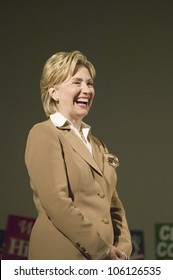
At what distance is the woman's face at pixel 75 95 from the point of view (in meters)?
1.76

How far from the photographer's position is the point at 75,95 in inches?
69.4

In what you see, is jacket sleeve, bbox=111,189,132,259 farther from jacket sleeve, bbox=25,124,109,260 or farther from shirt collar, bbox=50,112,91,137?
shirt collar, bbox=50,112,91,137

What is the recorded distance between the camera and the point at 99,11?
301cm

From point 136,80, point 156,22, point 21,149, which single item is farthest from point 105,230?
point 156,22

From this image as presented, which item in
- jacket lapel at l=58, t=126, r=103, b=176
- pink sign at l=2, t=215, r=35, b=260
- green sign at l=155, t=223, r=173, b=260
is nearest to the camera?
jacket lapel at l=58, t=126, r=103, b=176

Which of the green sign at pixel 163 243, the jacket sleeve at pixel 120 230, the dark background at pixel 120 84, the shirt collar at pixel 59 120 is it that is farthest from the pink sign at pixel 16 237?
the shirt collar at pixel 59 120

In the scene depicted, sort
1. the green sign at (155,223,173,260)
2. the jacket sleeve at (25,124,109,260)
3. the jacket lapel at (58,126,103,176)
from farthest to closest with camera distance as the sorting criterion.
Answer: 1. the green sign at (155,223,173,260)
2. the jacket lapel at (58,126,103,176)
3. the jacket sleeve at (25,124,109,260)

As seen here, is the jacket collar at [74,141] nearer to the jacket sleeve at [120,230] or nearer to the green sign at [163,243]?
the jacket sleeve at [120,230]

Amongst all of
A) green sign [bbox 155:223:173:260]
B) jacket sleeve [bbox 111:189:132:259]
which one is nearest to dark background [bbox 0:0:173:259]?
green sign [bbox 155:223:173:260]

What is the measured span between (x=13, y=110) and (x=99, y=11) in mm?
665

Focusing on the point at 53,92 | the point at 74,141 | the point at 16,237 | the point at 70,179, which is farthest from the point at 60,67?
the point at 16,237

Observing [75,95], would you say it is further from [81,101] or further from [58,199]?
[58,199]

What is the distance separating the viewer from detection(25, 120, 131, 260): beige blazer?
1.62 m

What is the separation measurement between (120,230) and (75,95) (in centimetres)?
43
